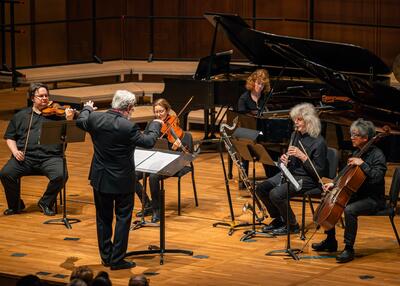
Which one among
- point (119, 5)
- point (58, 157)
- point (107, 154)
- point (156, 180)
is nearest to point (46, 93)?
point (58, 157)

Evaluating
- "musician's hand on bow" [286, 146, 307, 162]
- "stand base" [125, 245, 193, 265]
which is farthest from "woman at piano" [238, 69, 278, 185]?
"stand base" [125, 245, 193, 265]

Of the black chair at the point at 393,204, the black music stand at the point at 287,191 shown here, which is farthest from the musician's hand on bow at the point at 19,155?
the black chair at the point at 393,204

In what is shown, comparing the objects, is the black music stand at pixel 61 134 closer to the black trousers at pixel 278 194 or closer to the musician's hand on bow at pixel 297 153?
the black trousers at pixel 278 194

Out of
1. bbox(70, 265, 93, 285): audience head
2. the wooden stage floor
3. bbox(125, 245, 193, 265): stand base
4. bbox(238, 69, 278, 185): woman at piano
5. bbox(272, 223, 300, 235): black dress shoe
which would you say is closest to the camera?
bbox(70, 265, 93, 285): audience head

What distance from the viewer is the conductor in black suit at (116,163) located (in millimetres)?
6973

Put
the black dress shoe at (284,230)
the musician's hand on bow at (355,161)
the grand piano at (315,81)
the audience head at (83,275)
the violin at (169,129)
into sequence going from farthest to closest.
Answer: the grand piano at (315,81) < the violin at (169,129) < the black dress shoe at (284,230) < the musician's hand on bow at (355,161) < the audience head at (83,275)

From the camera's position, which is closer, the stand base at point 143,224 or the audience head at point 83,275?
the audience head at point 83,275

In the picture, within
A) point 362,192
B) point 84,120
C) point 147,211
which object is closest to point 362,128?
point 362,192

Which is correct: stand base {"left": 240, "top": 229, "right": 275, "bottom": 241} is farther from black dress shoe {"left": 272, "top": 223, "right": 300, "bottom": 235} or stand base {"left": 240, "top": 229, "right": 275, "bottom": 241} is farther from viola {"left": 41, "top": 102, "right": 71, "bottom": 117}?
viola {"left": 41, "top": 102, "right": 71, "bottom": 117}

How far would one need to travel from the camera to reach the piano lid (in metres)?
10.2

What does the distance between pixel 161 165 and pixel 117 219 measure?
489 millimetres

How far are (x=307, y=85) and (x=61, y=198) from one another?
3.09 metres

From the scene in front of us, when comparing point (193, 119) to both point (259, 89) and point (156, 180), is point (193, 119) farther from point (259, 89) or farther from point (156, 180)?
point (156, 180)

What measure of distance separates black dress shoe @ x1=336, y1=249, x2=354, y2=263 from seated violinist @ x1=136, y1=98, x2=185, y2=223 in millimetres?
1696
